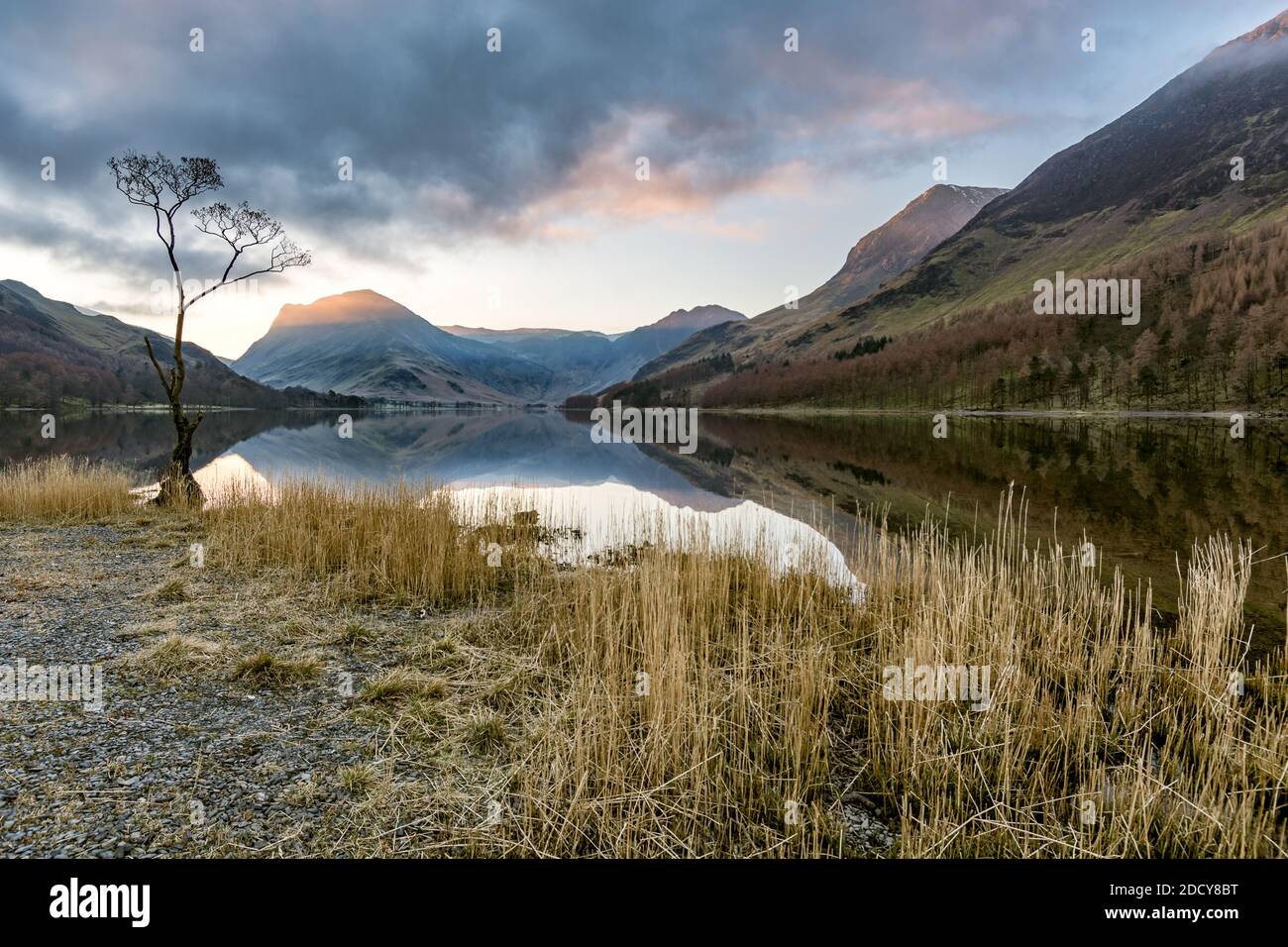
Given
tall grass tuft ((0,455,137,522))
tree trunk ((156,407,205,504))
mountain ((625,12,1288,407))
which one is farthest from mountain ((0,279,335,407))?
tree trunk ((156,407,205,504))

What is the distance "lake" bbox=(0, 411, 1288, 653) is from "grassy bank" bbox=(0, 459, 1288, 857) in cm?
276

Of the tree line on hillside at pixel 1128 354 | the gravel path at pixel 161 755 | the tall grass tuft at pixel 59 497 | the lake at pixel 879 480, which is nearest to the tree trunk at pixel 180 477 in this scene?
the tall grass tuft at pixel 59 497

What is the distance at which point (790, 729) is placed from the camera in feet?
15.6

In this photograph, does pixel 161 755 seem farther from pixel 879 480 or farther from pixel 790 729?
pixel 879 480

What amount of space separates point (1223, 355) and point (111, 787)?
364 feet

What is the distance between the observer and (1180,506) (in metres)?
17.2

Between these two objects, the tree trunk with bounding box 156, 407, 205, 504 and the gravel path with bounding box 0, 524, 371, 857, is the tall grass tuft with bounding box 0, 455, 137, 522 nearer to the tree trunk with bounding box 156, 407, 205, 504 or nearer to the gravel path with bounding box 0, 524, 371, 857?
the tree trunk with bounding box 156, 407, 205, 504

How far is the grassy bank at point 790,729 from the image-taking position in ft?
12.0

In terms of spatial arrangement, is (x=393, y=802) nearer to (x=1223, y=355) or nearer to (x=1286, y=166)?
(x=1223, y=355)

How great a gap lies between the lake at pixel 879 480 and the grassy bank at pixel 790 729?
2.76 m

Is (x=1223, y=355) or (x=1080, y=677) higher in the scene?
(x=1223, y=355)

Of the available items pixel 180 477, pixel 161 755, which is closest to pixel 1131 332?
pixel 180 477

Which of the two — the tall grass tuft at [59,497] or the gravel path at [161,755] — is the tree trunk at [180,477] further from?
the gravel path at [161,755]

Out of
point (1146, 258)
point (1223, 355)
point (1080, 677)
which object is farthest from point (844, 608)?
point (1146, 258)
